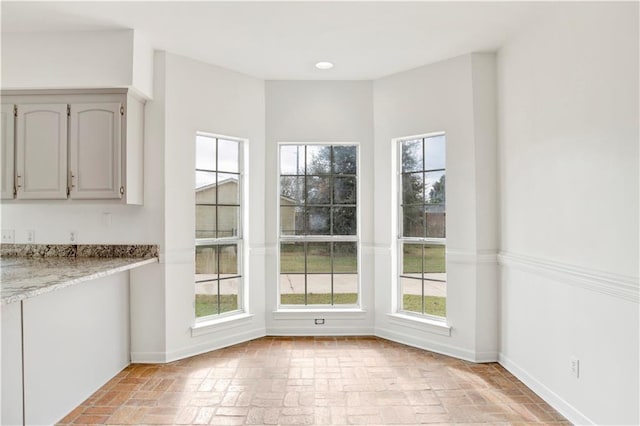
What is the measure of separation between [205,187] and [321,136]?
1.37 meters

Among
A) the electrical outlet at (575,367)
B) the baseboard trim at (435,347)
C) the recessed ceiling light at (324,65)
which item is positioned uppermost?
the recessed ceiling light at (324,65)

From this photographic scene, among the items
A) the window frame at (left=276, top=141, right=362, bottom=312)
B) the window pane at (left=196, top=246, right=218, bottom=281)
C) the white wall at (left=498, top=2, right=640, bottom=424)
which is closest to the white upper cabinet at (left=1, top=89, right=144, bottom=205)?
the window pane at (left=196, top=246, right=218, bottom=281)

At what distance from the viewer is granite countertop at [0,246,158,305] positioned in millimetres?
2139

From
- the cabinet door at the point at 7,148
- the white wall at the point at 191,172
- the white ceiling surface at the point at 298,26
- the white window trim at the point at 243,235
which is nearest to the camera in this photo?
the white ceiling surface at the point at 298,26

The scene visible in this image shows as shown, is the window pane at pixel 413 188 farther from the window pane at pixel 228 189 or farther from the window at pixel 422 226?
the window pane at pixel 228 189

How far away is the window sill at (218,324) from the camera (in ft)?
12.6

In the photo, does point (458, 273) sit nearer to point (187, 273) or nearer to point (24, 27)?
point (187, 273)

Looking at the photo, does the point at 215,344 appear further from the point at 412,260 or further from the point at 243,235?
the point at 412,260

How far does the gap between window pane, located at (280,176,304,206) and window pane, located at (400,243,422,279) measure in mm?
1275

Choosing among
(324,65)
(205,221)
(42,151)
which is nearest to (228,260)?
(205,221)

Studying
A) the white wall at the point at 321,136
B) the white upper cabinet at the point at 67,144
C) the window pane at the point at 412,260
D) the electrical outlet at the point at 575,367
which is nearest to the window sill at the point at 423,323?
the white wall at the point at 321,136

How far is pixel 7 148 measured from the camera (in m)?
3.28

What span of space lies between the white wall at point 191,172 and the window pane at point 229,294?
14 cm

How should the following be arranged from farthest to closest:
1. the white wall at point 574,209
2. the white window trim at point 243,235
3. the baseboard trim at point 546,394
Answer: the white window trim at point 243,235 < the baseboard trim at point 546,394 < the white wall at point 574,209
